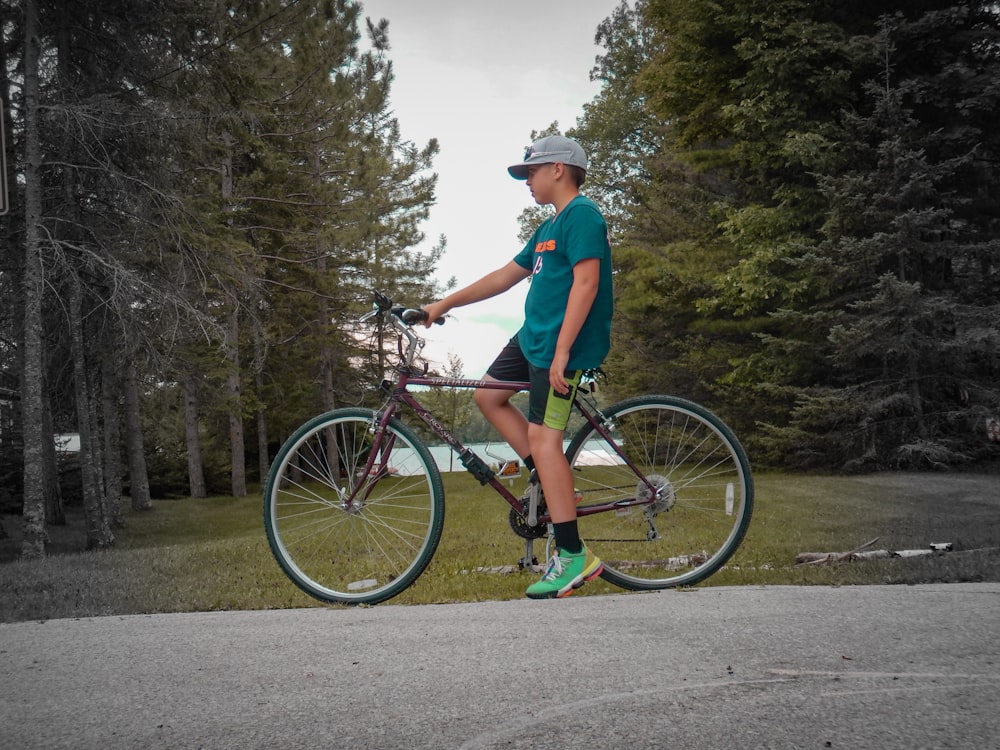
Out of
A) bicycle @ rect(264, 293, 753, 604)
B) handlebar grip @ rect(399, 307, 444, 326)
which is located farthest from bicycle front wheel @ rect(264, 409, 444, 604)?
handlebar grip @ rect(399, 307, 444, 326)

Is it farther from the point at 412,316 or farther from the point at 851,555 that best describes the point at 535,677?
the point at 851,555

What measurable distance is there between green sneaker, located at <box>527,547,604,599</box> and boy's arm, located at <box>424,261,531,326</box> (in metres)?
1.35

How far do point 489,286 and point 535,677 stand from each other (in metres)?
2.10

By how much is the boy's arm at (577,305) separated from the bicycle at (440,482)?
369 millimetres

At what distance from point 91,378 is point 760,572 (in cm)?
1459

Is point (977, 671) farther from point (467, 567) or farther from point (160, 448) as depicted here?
point (160, 448)

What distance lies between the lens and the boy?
360 cm

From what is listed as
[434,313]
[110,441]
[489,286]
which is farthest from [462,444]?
[110,441]

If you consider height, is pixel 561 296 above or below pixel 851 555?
above

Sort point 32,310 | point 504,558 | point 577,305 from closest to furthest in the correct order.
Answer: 1. point 577,305
2. point 504,558
3. point 32,310

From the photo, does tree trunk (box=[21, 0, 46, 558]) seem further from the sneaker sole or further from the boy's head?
the sneaker sole

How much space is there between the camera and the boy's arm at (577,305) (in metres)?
3.55

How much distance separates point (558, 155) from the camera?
12.3ft

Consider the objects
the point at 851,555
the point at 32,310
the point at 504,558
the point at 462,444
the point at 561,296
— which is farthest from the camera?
the point at 32,310
